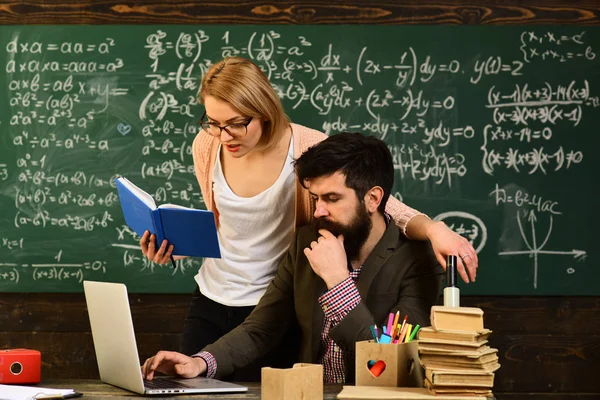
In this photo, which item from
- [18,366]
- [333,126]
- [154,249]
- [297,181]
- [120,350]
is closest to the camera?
[120,350]

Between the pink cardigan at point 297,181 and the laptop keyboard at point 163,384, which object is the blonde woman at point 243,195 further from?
the laptop keyboard at point 163,384

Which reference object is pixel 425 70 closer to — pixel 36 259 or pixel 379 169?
pixel 379 169

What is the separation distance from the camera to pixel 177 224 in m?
2.49

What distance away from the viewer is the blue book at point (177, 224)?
243 centimetres

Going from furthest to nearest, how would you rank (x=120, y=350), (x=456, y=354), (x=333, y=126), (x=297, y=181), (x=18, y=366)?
(x=333, y=126), (x=297, y=181), (x=18, y=366), (x=120, y=350), (x=456, y=354)

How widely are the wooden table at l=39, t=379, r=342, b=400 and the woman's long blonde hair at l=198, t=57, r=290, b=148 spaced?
0.86 m

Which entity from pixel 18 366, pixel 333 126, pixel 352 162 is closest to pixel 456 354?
pixel 352 162

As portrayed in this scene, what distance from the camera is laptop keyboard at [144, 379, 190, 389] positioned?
1.89m

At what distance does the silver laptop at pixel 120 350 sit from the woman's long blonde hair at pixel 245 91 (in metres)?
0.78

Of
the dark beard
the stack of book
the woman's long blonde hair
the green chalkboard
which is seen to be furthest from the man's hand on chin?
the green chalkboard

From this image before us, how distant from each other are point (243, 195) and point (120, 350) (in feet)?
3.03

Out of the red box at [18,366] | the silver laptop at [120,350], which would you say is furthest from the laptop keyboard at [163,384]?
the red box at [18,366]

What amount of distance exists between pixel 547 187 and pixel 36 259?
2264mm

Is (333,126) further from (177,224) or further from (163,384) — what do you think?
(163,384)
